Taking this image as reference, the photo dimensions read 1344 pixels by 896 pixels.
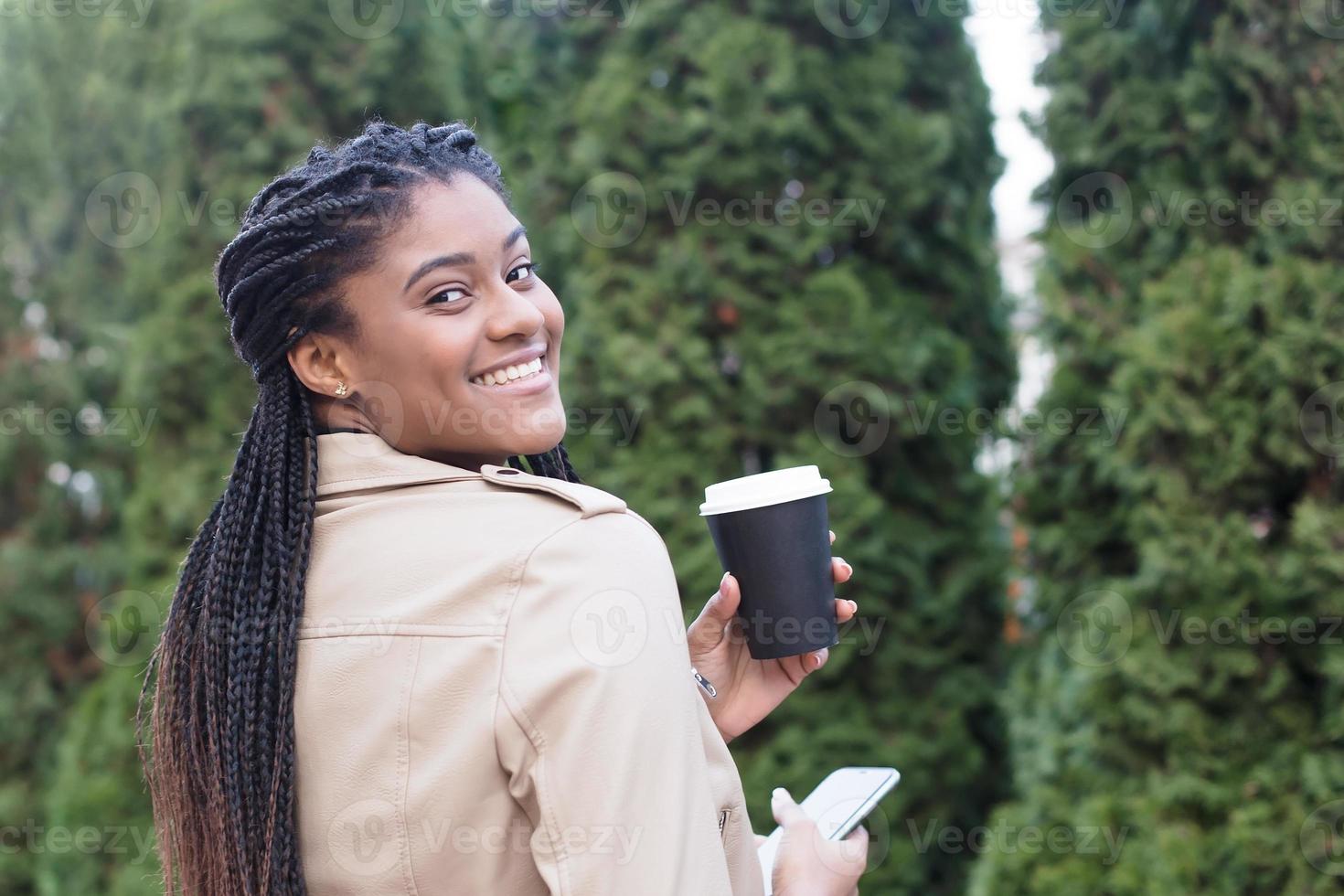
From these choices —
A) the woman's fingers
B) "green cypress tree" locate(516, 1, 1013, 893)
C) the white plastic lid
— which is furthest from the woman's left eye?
→ "green cypress tree" locate(516, 1, 1013, 893)

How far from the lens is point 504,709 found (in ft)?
4.01

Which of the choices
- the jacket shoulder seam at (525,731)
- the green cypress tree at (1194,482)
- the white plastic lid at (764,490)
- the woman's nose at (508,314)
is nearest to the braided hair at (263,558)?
the woman's nose at (508,314)

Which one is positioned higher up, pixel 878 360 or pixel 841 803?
pixel 878 360

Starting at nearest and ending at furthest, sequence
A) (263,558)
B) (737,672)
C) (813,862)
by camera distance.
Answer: (263,558) → (813,862) → (737,672)

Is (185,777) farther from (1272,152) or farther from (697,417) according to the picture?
(1272,152)

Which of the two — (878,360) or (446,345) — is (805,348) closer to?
(878,360)

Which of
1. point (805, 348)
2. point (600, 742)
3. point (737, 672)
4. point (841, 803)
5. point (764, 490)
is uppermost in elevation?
point (805, 348)

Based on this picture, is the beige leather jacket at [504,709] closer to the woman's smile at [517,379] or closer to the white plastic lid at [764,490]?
the woman's smile at [517,379]

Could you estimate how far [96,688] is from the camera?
5.21 meters

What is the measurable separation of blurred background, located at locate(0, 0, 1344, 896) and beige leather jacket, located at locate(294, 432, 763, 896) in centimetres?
238

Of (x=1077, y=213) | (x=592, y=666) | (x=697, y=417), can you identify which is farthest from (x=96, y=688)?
(x=592, y=666)

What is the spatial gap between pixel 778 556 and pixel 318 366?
69 cm

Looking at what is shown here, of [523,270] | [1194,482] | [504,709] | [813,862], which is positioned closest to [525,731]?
[504,709]

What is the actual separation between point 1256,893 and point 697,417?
220 cm
